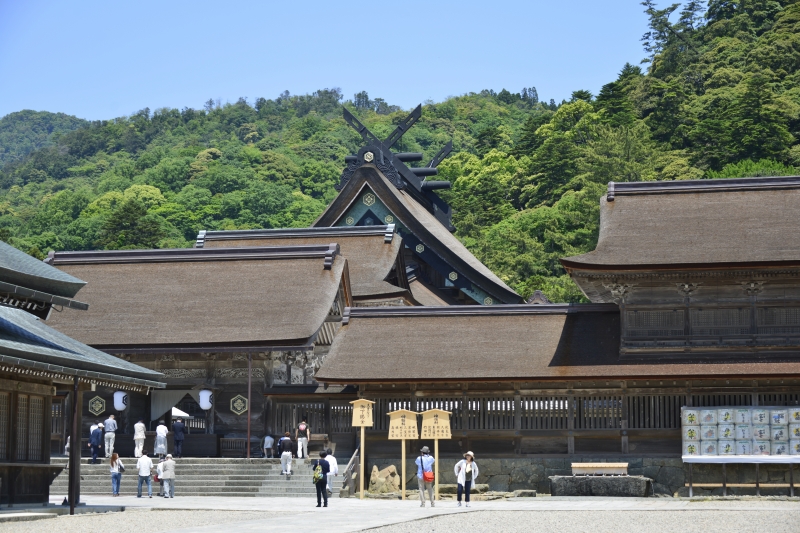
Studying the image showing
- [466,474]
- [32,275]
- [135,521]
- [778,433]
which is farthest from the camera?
[778,433]

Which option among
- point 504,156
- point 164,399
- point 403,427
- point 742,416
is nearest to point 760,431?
point 742,416

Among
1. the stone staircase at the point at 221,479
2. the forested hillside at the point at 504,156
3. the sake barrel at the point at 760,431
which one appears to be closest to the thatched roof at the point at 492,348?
the sake barrel at the point at 760,431

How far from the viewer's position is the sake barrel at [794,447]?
94.6ft

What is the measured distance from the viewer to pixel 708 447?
1155 inches

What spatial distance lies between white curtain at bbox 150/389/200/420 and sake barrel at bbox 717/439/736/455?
594 inches

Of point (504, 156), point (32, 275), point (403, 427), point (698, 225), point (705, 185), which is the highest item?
point (504, 156)

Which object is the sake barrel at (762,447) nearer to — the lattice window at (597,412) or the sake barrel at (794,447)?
the sake barrel at (794,447)

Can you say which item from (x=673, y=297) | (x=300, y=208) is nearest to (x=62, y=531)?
(x=673, y=297)

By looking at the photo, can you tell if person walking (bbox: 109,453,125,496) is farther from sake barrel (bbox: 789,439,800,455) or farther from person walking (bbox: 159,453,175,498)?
sake barrel (bbox: 789,439,800,455)

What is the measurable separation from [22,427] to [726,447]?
54.3 feet

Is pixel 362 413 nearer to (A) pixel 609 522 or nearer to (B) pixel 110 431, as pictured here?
(B) pixel 110 431

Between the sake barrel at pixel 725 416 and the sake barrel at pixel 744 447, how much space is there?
0.55m

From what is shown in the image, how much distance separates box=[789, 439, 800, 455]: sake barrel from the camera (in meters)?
28.8

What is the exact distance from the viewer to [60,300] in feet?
78.6
